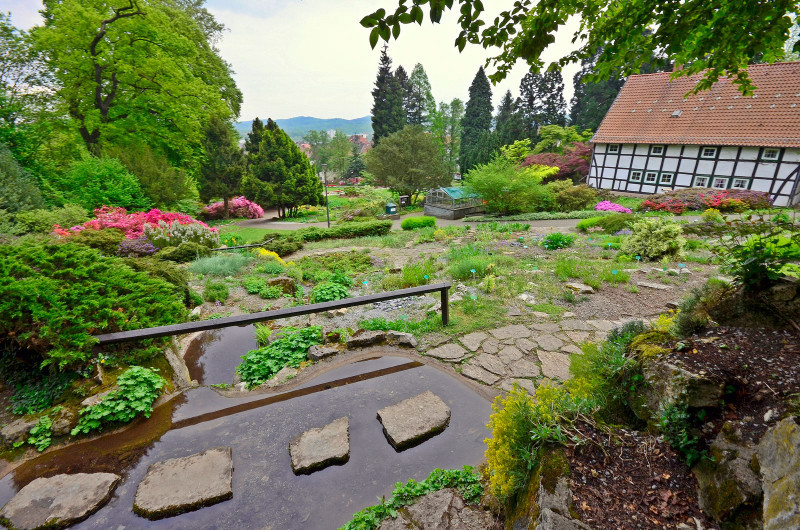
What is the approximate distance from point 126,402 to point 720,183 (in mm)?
24532

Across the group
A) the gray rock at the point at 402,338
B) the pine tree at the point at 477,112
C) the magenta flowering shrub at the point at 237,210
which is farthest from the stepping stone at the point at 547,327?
the pine tree at the point at 477,112

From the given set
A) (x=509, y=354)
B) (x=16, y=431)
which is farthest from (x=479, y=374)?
(x=16, y=431)

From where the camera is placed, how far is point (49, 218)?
374 inches

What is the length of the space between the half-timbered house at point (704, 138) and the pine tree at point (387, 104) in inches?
986

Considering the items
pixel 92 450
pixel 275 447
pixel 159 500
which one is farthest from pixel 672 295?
pixel 92 450

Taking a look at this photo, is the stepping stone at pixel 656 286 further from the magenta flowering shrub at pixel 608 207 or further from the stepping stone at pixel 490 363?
the magenta flowering shrub at pixel 608 207

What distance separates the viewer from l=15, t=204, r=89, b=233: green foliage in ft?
29.3

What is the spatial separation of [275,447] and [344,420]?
62 centimetres

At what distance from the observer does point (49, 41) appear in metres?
13.4

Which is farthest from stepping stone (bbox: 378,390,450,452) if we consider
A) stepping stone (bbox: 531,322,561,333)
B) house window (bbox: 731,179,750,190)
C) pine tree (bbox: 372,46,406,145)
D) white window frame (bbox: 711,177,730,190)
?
pine tree (bbox: 372,46,406,145)

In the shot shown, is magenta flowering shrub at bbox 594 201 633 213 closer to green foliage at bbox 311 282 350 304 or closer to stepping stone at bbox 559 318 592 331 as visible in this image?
stepping stone at bbox 559 318 592 331

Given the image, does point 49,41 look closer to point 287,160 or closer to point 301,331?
point 287,160

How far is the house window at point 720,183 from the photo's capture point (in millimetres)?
17578

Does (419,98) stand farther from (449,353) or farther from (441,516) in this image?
(441,516)
